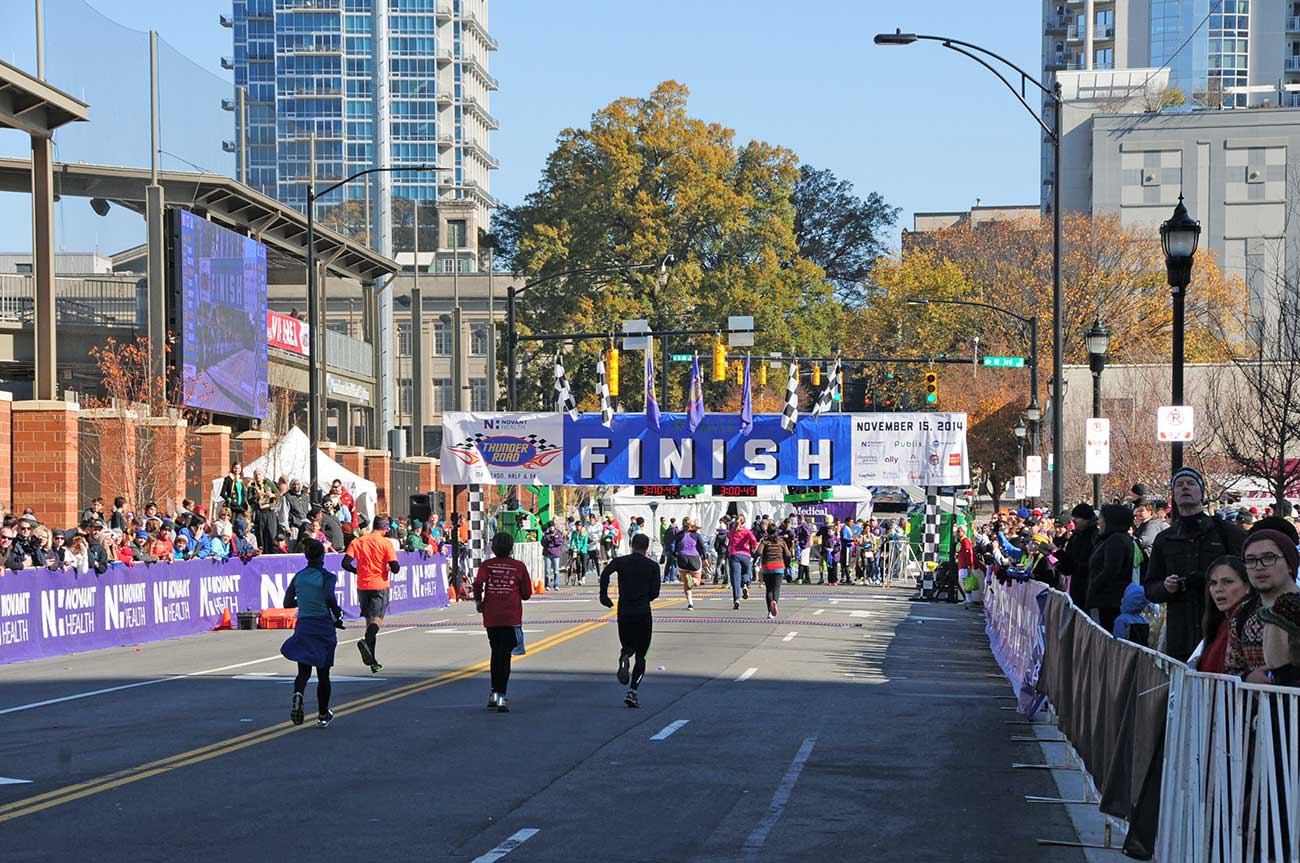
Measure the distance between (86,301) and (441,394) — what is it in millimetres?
62766

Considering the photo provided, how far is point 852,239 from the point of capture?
98.2 metres

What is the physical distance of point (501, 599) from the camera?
57.2 ft

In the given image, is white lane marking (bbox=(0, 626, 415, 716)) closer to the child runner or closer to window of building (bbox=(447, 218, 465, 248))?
the child runner

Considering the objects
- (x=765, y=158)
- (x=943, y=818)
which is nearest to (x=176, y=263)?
(x=765, y=158)

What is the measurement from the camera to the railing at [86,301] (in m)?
48.8

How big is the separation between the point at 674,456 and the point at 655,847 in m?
32.3

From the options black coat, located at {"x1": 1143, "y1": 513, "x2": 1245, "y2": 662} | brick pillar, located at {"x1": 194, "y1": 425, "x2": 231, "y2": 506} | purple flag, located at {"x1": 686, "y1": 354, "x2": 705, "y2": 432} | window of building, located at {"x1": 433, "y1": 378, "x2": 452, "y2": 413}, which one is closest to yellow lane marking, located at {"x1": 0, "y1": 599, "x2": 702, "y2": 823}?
black coat, located at {"x1": 1143, "y1": 513, "x2": 1245, "y2": 662}

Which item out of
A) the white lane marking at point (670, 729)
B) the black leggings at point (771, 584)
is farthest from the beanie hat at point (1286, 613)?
the black leggings at point (771, 584)

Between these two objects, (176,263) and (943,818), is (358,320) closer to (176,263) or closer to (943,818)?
(176,263)

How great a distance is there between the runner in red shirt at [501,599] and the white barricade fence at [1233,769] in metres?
9.50

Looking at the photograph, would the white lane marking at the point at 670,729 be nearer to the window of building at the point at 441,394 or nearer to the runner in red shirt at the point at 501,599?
the runner in red shirt at the point at 501,599

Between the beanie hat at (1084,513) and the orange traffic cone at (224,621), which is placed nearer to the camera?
the beanie hat at (1084,513)

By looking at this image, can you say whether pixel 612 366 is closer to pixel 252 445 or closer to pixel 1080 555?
pixel 252 445

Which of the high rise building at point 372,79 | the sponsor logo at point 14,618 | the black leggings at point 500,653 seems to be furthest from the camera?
the high rise building at point 372,79
